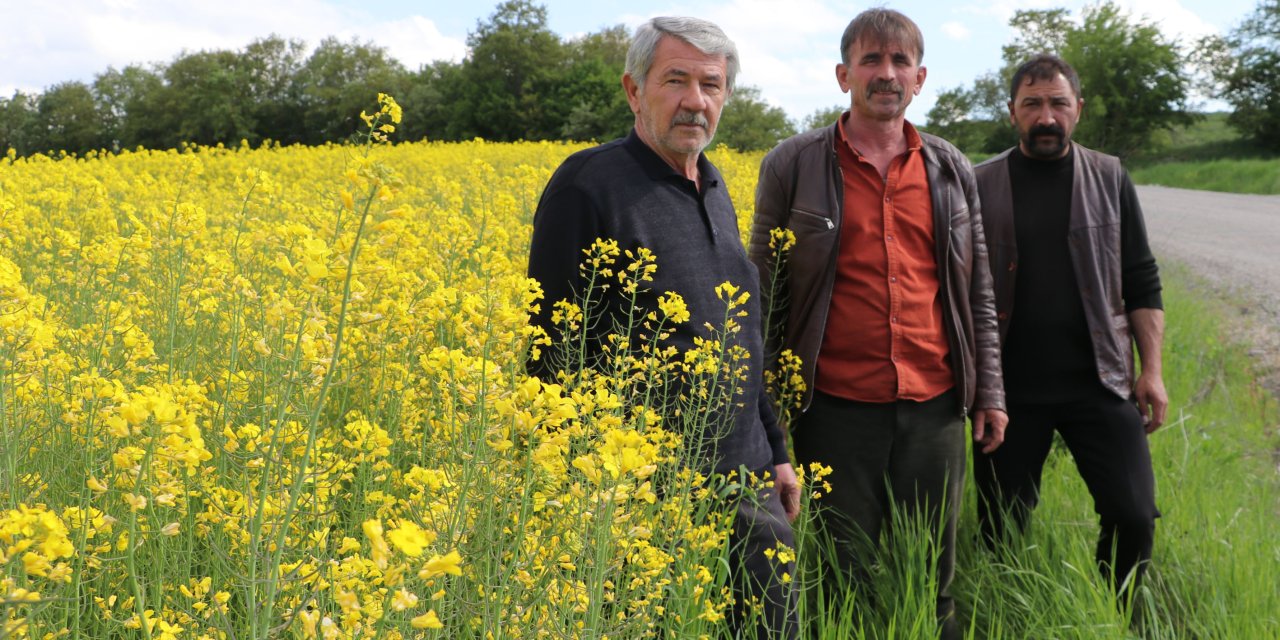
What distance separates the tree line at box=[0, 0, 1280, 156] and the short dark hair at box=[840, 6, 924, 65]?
77.7ft

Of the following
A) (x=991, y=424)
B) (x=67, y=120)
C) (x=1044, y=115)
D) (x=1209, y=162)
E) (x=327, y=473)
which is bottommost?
(x=991, y=424)

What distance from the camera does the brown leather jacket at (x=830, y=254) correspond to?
3.17 meters

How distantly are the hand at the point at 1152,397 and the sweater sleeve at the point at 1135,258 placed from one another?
263mm

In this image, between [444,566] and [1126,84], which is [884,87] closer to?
[444,566]

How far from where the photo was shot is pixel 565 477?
1.66 m

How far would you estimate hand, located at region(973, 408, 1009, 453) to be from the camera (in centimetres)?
331

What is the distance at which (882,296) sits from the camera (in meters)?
3.17

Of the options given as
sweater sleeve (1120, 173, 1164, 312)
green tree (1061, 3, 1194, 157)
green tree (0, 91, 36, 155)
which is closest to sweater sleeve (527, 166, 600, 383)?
sweater sleeve (1120, 173, 1164, 312)

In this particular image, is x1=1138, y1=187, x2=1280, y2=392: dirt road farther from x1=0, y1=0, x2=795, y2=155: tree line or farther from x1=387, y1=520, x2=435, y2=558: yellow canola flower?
x1=0, y1=0, x2=795, y2=155: tree line

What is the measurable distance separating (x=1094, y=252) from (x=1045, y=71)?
2.16ft

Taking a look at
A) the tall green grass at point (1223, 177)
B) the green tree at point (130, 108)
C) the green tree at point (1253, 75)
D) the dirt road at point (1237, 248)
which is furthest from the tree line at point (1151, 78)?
the green tree at point (130, 108)

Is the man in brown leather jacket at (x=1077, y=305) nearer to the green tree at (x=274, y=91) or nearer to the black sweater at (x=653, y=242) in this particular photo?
the black sweater at (x=653, y=242)

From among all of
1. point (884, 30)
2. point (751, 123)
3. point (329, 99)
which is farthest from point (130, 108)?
point (884, 30)

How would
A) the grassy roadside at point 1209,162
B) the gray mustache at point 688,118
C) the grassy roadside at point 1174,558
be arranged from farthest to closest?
the grassy roadside at point 1209,162
the grassy roadside at point 1174,558
the gray mustache at point 688,118
